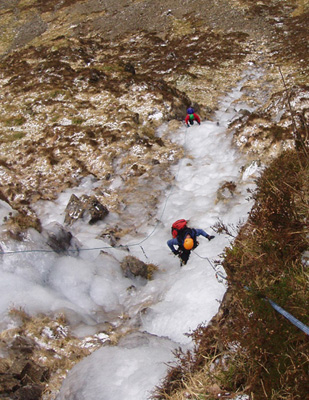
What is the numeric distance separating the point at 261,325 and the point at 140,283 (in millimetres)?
5533

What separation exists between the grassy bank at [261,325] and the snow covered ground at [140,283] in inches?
25.9

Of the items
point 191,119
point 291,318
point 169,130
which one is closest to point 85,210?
point 169,130

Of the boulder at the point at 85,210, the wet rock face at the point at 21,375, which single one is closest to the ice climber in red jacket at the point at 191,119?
the boulder at the point at 85,210

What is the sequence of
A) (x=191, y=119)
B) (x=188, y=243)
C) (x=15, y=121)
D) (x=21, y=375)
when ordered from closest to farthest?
1. (x=21, y=375)
2. (x=188, y=243)
3. (x=191, y=119)
4. (x=15, y=121)

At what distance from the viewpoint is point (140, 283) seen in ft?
27.8

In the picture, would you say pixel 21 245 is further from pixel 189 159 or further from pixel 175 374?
pixel 189 159

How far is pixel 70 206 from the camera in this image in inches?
467

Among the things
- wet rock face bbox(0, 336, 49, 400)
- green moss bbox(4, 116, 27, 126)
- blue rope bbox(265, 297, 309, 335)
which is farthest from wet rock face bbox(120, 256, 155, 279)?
green moss bbox(4, 116, 27, 126)

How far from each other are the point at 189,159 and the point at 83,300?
26.7ft

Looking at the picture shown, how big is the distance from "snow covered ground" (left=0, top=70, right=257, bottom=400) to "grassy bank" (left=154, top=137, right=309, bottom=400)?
659 millimetres

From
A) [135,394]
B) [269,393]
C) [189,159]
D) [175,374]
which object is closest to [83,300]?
[135,394]

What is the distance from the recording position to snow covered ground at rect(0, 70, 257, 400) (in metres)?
4.95

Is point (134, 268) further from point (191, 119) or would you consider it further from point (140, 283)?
point (191, 119)

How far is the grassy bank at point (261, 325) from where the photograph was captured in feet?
9.75
